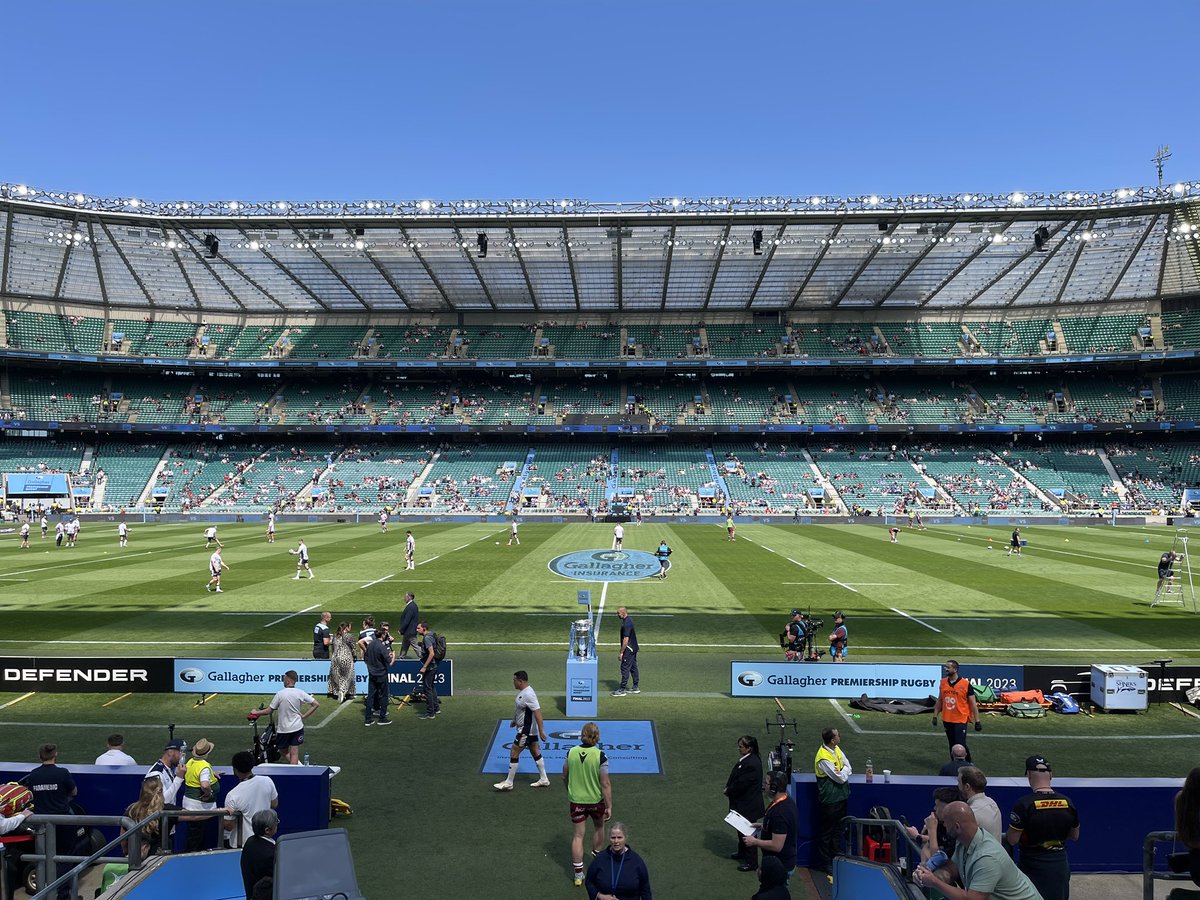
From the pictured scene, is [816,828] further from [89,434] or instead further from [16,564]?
[89,434]

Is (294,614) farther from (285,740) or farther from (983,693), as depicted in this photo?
(983,693)

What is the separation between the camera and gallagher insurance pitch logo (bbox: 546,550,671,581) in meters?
30.4

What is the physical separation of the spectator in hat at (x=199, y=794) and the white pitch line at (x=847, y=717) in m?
10.8

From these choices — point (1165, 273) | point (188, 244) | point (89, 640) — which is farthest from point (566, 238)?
point (1165, 273)

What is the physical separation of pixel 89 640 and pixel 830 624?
21199mm

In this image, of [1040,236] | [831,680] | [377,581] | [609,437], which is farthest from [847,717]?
[609,437]

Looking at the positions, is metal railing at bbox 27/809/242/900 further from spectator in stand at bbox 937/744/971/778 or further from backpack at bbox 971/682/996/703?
backpack at bbox 971/682/996/703

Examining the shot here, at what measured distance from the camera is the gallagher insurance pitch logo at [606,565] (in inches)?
1198

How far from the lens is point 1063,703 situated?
46.8ft

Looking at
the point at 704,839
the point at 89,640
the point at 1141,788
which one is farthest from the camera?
the point at 89,640

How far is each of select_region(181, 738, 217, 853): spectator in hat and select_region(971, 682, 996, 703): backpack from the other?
13.7 metres

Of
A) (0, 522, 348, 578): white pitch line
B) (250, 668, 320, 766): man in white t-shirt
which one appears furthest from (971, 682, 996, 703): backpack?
(0, 522, 348, 578): white pitch line

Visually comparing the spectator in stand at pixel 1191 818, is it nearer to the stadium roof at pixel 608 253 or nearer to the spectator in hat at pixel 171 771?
the spectator in hat at pixel 171 771

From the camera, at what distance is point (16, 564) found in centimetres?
3350
